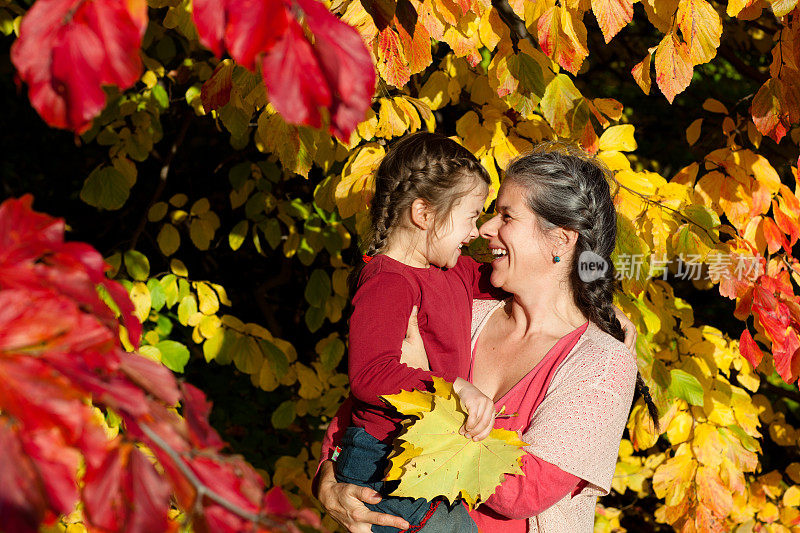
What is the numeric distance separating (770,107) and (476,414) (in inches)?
51.0

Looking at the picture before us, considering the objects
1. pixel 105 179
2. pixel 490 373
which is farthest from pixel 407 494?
pixel 105 179

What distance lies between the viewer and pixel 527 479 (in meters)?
1.54

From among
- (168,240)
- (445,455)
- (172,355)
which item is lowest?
(172,355)

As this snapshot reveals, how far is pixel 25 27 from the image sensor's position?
0.75 m

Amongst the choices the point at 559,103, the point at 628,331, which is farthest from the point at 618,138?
the point at 628,331

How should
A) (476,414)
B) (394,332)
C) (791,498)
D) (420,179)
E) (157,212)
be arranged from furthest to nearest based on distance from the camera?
(791,498) → (157,212) → (420,179) → (394,332) → (476,414)

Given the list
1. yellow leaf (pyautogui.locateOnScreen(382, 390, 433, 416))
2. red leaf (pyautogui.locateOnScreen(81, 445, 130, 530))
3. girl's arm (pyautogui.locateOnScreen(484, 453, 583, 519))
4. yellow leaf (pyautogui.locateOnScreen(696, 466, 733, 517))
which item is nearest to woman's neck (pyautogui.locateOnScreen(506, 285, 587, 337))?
girl's arm (pyautogui.locateOnScreen(484, 453, 583, 519))

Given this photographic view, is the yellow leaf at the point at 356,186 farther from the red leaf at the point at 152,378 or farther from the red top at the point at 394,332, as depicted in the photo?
the red leaf at the point at 152,378

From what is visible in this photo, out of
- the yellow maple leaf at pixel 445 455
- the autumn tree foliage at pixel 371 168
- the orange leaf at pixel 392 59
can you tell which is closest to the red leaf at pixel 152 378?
the autumn tree foliage at pixel 371 168

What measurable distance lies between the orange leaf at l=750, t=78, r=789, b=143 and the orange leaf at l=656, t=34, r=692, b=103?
37cm

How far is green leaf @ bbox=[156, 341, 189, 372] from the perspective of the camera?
240 centimetres

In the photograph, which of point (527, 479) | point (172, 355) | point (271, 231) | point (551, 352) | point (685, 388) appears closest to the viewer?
point (527, 479)

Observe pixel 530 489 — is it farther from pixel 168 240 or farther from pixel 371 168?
pixel 168 240

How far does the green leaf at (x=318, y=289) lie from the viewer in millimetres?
2652
